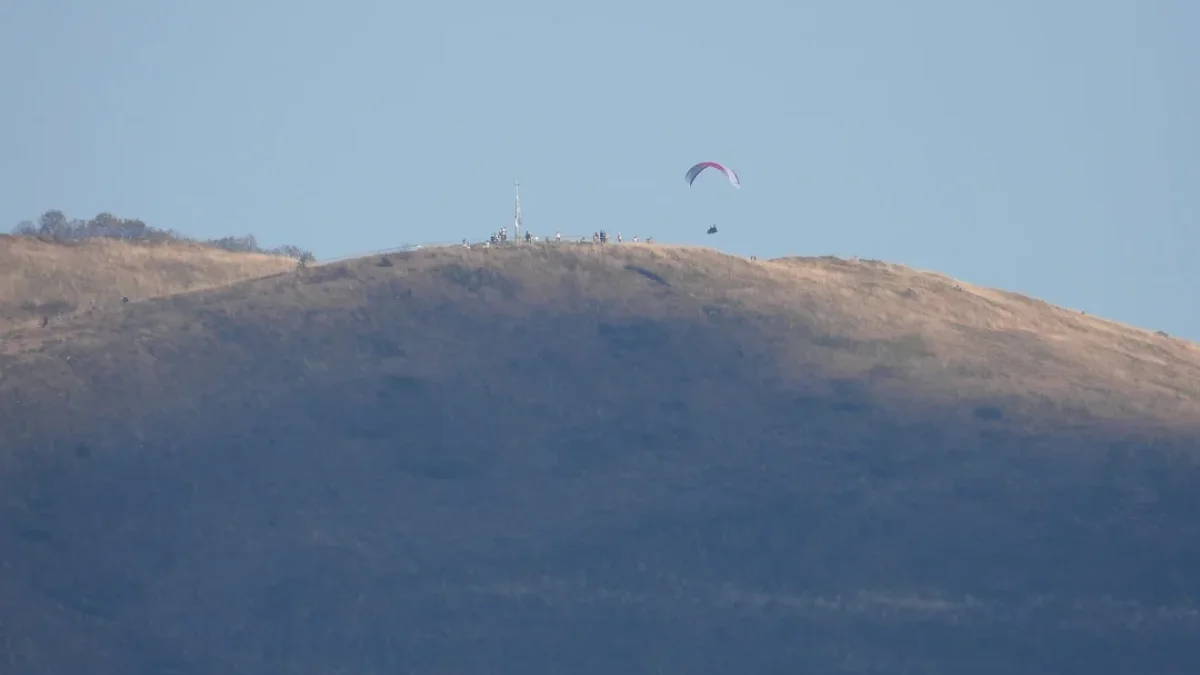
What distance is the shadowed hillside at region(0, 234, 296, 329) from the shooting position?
369 ft

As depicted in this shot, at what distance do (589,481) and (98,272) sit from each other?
1633 inches

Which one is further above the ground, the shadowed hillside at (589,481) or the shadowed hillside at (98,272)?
the shadowed hillside at (98,272)

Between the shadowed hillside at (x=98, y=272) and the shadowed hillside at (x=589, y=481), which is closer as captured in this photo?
the shadowed hillside at (x=589, y=481)

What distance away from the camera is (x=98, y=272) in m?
118

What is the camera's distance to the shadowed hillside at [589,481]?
80000 millimetres

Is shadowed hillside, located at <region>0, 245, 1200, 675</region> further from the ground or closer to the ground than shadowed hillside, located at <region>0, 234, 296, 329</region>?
closer to the ground

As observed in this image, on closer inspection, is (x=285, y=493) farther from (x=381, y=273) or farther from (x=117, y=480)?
(x=381, y=273)

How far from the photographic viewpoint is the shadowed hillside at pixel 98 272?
112444 mm

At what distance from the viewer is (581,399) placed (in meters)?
92.9

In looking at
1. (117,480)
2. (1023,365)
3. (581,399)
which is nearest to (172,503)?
(117,480)

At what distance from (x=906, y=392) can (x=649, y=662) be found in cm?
2016

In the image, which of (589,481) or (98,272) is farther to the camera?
(98,272)

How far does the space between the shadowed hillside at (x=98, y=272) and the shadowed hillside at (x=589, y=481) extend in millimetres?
11220

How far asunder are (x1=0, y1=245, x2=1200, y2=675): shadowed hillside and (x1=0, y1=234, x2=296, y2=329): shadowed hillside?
11220 millimetres
